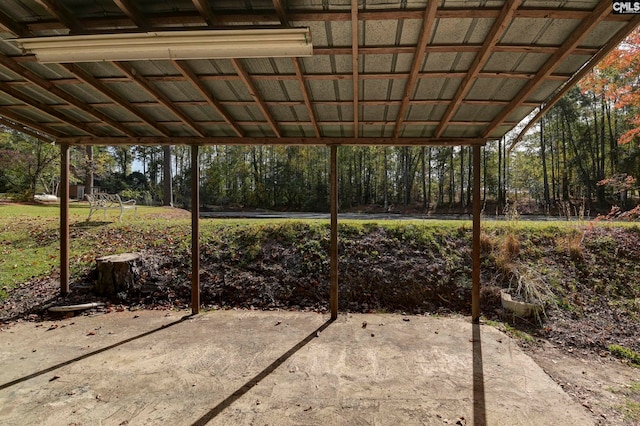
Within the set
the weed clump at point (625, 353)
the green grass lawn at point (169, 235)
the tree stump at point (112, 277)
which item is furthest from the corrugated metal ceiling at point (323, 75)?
the weed clump at point (625, 353)

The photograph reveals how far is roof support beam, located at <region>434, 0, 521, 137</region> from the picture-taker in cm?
190

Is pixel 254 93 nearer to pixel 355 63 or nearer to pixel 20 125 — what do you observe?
pixel 355 63

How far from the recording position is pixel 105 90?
9.97ft

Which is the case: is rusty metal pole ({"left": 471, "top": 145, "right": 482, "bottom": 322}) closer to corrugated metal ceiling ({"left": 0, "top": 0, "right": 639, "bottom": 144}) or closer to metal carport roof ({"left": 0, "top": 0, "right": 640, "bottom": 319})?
metal carport roof ({"left": 0, "top": 0, "right": 640, "bottom": 319})

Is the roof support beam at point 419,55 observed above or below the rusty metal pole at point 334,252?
above

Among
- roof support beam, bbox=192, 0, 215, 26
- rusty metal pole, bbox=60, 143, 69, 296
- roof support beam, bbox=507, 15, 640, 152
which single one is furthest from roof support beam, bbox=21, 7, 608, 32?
rusty metal pole, bbox=60, 143, 69, 296

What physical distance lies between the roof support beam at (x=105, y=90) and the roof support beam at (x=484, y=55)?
339 cm

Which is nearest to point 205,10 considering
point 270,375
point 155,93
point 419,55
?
point 155,93

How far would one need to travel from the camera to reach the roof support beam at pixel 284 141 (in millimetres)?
4039

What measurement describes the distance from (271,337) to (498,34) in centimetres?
352

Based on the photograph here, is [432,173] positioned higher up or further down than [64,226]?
higher up

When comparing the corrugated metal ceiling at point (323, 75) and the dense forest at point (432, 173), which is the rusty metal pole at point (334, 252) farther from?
the dense forest at point (432, 173)

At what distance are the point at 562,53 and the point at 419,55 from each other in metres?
1.05

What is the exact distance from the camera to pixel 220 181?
24.7 meters
